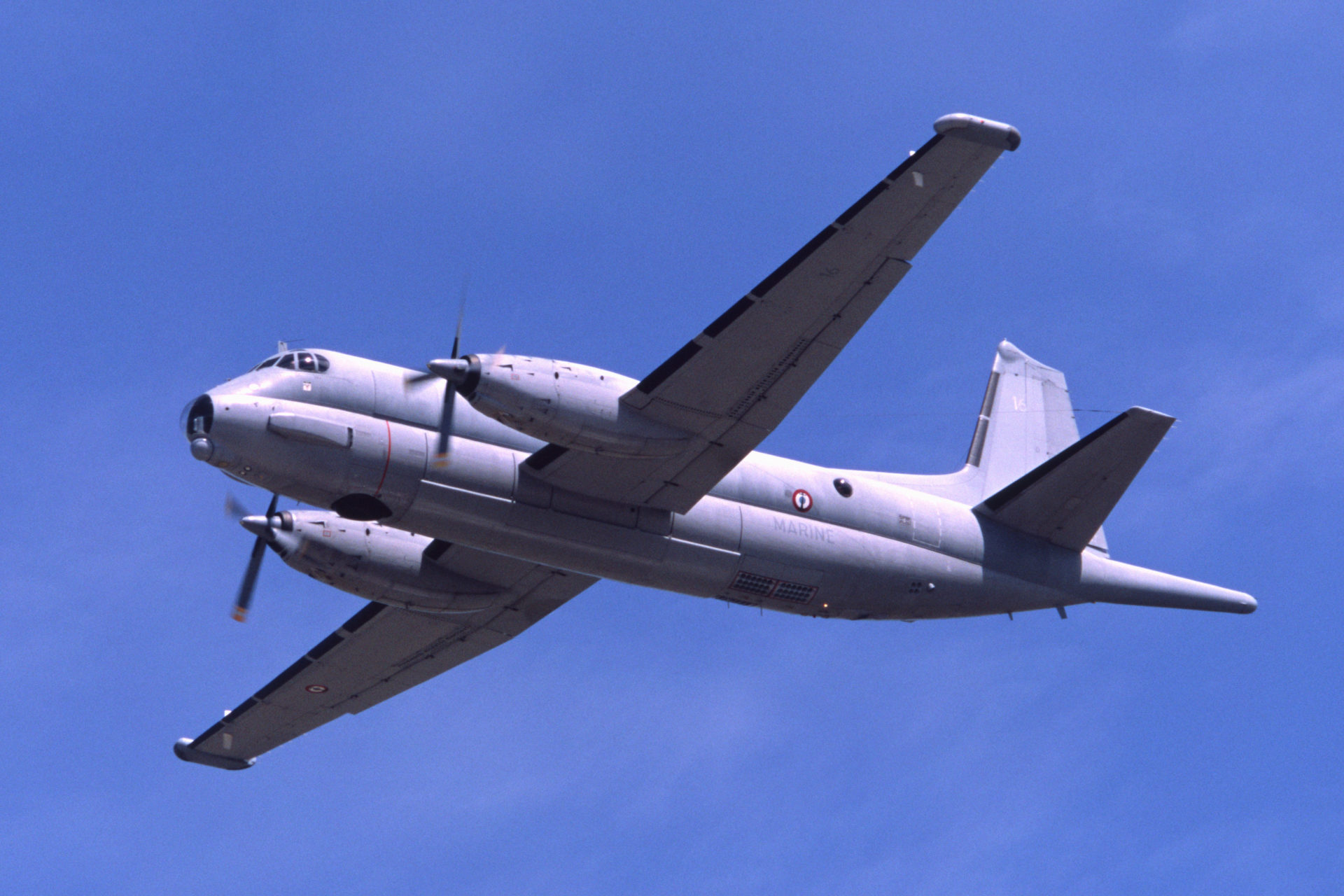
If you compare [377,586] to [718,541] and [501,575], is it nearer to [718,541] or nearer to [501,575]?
[501,575]

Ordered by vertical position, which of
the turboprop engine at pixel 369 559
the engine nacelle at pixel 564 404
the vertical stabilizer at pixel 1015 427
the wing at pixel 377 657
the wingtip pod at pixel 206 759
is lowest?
the wingtip pod at pixel 206 759

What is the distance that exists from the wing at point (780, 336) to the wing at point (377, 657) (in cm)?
386

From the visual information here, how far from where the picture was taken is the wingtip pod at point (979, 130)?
22141mm

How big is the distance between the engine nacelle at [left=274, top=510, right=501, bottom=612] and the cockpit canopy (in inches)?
141

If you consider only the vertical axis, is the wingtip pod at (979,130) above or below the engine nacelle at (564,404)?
above

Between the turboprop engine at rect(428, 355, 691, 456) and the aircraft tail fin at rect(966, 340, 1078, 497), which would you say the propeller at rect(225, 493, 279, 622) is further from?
the aircraft tail fin at rect(966, 340, 1078, 497)

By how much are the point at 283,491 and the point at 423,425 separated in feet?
7.62

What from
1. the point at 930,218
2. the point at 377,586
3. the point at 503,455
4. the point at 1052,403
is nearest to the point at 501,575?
the point at 377,586

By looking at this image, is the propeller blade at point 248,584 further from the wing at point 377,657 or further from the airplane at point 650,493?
the wing at point 377,657

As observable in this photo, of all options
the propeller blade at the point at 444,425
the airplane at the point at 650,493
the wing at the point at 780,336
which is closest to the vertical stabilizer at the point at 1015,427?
the airplane at the point at 650,493

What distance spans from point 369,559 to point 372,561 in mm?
69

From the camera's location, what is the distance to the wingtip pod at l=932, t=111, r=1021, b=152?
2214cm

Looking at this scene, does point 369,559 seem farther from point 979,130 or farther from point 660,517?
point 979,130

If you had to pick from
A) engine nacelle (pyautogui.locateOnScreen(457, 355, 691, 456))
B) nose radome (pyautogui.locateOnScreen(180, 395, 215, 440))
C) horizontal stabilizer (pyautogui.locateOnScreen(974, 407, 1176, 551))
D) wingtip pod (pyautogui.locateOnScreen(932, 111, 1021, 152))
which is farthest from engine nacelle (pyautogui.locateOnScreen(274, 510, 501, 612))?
wingtip pod (pyautogui.locateOnScreen(932, 111, 1021, 152))
